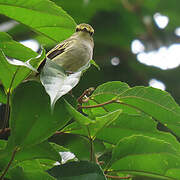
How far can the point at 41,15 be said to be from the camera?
7.92ft

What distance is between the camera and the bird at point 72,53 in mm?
2973

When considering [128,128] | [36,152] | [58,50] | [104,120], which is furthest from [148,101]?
[58,50]

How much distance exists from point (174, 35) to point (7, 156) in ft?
12.7

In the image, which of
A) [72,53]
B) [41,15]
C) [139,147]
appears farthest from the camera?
[72,53]

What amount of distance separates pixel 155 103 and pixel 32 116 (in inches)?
27.6

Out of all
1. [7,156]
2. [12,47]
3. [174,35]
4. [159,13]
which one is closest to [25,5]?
[12,47]

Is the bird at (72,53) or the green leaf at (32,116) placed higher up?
the green leaf at (32,116)

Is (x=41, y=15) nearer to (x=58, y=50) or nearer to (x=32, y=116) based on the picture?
(x=58, y=50)

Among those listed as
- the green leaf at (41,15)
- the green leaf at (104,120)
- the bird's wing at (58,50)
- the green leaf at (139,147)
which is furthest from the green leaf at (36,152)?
the bird's wing at (58,50)

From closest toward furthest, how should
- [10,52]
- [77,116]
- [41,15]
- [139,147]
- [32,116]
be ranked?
[77,116]
[32,116]
[139,147]
[10,52]
[41,15]

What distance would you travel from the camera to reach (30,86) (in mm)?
1717

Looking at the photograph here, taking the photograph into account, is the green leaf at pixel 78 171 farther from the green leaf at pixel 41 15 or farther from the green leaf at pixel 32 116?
the green leaf at pixel 41 15

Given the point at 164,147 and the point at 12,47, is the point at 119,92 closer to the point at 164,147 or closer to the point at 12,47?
the point at 164,147

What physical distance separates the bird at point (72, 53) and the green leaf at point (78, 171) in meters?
1.17
